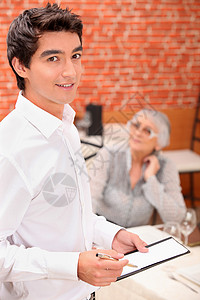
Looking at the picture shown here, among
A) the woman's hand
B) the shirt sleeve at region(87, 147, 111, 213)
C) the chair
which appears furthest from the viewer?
the chair

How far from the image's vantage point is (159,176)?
2.44 meters

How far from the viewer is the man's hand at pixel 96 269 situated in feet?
2.75

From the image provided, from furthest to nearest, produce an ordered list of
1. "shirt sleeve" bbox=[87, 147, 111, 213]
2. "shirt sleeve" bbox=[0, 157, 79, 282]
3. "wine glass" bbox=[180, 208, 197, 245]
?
"shirt sleeve" bbox=[87, 147, 111, 213]
"wine glass" bbox=[180, 208, 197, 245]
"shirt sleeve" bbox=[0, 157, 79, 282]

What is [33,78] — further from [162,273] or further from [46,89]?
[162,273]

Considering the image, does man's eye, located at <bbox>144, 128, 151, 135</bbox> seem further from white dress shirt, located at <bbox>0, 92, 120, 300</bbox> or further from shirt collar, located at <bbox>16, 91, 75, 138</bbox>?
shirt collar, located at <bbox>16, 91, 75, 138</bbox>

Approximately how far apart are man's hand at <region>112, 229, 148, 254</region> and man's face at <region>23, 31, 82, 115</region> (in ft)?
1.43

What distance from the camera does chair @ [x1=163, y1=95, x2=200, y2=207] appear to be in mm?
3271

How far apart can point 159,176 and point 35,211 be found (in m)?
1.64

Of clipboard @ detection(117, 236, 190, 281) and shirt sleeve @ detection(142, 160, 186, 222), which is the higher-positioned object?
clipboard @ detection(117, 236, 190, 281)

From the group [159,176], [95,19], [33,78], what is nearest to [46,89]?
[33,78]

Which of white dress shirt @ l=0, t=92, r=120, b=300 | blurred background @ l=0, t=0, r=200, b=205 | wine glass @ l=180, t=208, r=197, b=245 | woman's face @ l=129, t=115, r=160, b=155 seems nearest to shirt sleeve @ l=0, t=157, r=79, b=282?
white dress shirt @ l=0, t=92, r=120, b=300

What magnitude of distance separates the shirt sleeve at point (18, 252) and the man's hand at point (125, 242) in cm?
27

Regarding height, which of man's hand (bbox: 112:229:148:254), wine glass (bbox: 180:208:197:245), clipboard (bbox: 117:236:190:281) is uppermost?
man's hand (bbox: 112:229:148:254)

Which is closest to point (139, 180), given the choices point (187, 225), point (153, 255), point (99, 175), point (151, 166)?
point (151, 166)
